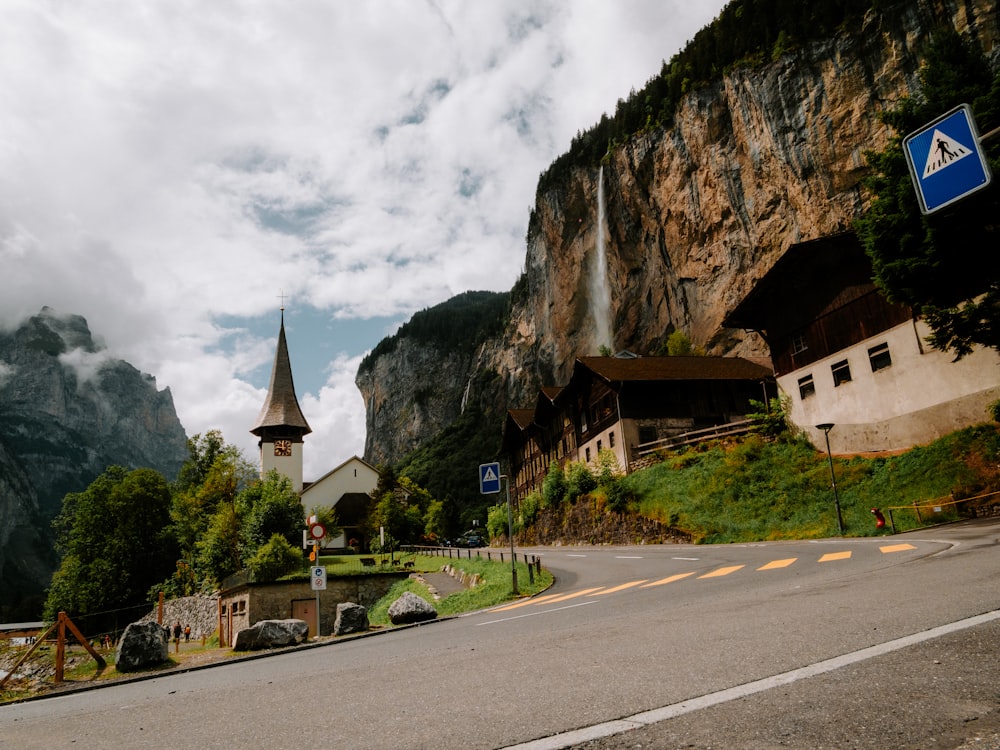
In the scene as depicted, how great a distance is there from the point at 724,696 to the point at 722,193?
65.2 metres

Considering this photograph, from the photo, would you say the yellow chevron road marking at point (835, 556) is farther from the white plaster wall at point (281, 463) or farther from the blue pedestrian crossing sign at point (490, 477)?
the white plaster wall at point (281, 463)

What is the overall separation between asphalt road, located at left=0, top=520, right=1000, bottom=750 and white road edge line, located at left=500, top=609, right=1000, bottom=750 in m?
0.02

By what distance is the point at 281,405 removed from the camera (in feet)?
264

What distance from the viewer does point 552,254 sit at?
99812mm

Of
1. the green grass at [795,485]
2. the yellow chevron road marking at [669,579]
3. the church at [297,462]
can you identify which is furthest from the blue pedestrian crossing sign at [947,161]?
the church at [297,462]

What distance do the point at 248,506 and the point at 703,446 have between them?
1172 inches

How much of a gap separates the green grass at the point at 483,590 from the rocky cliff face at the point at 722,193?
96.2 ft

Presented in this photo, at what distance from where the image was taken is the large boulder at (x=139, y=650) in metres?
13.8

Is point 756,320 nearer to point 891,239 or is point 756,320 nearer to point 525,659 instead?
point 891,239

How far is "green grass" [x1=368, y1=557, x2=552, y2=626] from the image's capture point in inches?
770

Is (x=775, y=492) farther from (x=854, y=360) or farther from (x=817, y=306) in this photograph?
(x=817, y=306)

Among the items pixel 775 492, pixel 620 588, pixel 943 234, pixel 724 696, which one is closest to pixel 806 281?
pixel 775 492

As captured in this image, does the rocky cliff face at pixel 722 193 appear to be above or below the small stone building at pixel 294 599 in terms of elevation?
above

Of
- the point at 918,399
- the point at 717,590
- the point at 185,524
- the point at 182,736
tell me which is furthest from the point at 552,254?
the point at 182,736
